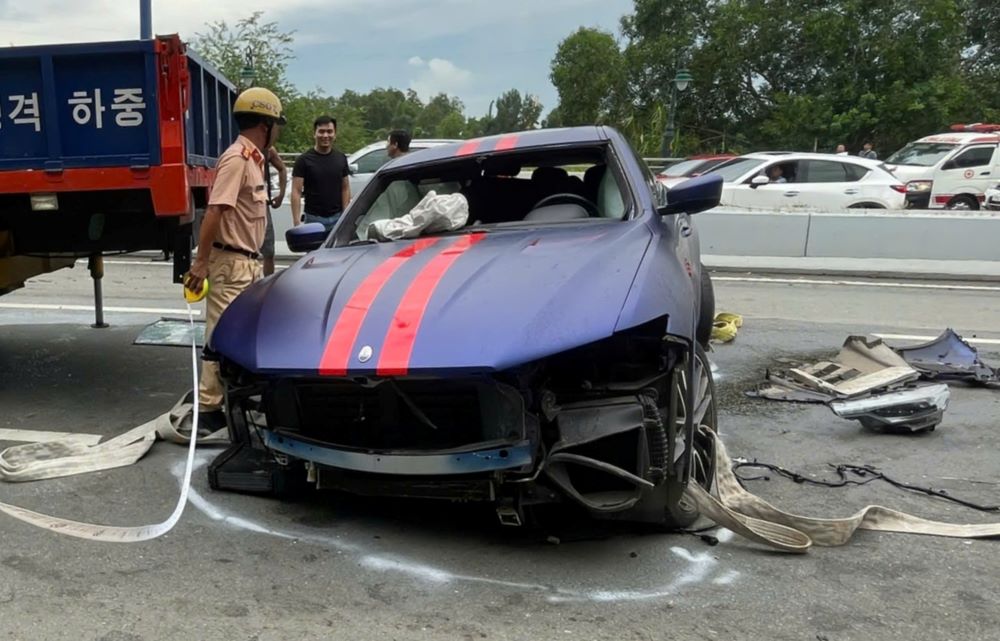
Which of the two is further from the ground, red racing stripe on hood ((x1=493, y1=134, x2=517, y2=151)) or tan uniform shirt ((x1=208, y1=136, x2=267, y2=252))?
red racing stripe on hood ((x1=493, y1=134, x2=517, y2=151))

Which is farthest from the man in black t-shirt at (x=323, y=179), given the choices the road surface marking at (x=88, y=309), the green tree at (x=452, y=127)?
the green tree at (x=452, y=127)

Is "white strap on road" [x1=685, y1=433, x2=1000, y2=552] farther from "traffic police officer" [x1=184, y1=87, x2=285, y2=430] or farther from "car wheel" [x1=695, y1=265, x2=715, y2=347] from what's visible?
"traffic police officer" [x1=184, y1=87, x2=285, y2=430]

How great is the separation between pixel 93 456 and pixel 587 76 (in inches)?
1835

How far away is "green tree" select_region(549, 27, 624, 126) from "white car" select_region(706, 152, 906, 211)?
92.9ft

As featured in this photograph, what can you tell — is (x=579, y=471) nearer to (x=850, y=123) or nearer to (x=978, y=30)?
(x=850, y=123)

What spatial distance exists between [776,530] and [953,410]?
8.32 ft

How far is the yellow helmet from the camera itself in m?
4.70

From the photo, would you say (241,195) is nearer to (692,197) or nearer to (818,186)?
(692,197)

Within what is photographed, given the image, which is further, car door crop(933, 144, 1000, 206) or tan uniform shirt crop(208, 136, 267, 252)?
car door crop(933, 144, 1000, 206)

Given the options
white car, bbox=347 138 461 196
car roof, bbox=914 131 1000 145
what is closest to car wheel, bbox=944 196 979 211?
car roof, bbox=914 131 1000 145

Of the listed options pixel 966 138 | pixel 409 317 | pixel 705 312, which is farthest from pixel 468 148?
pixel 966 138

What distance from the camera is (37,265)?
19.6 feet

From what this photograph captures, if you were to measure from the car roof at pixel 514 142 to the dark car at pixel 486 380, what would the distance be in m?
1.13

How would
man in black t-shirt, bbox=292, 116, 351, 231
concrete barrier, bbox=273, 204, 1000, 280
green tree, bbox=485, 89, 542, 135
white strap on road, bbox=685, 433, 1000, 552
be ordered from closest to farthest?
1. white strap on road, bbox=685, 433, 1000, 552
2. man in black t-shirt, bbox=292, 116, 351, 231
3. concrete barrier, bbox=273, 204, 1000, 280
4. green tree, bbox=485, 89, 542, 135
